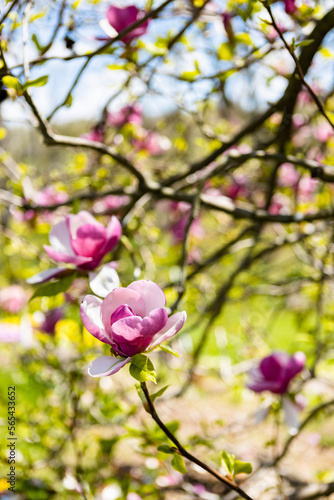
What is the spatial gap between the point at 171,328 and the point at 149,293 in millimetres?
50

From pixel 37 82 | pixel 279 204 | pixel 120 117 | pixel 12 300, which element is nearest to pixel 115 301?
pixel 37 82

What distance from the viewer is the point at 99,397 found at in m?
1.48

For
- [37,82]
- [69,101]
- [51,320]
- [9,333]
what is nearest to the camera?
[37,82]

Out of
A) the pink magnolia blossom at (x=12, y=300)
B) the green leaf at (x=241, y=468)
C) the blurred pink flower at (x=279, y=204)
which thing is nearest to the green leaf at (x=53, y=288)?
the green leaf at (x=241, y=468)

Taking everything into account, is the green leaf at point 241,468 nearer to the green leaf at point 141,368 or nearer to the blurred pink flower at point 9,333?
the green leaf at point 141,368

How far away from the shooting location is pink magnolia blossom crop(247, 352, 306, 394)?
85 centimetres

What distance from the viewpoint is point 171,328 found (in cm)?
45

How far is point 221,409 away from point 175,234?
158 cm

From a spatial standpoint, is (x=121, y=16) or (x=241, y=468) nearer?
(x=241, y=468)

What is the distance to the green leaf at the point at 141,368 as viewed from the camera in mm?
434

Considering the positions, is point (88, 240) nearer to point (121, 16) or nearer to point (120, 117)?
point (121, 16)

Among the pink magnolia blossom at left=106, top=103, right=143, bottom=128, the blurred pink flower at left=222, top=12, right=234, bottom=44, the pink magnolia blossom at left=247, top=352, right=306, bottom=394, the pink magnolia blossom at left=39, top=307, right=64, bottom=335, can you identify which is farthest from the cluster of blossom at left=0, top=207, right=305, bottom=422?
the pink magnolia blossom at left=106, top=103, right=143, bottom=128

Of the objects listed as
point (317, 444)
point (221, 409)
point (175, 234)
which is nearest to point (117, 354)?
point (175, 234)

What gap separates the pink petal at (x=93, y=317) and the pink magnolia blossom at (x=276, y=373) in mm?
477
